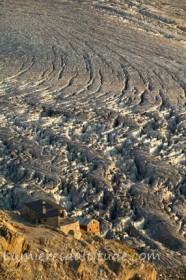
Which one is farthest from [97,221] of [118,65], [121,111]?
[118,65]

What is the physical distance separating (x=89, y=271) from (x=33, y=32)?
146 feet

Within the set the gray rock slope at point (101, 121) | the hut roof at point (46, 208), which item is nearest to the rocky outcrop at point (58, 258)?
the hut roof at point (46, 208)

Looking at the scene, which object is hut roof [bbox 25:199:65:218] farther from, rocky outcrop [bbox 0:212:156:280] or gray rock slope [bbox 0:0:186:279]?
gray rock slope [bbox 0:0:186:279]

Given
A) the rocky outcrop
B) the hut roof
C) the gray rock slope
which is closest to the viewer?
the rocky outcrop

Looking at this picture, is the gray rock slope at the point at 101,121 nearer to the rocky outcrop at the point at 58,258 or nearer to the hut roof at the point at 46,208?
the hut roof at the point at 46,208

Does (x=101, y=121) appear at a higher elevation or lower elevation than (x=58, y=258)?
lower

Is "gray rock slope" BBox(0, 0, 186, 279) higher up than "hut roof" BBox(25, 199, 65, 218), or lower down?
lower down

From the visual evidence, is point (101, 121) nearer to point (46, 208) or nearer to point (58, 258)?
point (46, 208)

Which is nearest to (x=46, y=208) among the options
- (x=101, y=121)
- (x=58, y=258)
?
(x=58, y=258)

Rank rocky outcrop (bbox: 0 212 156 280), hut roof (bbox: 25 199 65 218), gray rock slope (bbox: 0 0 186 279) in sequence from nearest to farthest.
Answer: rocky outcrop (bbox: 0 212 156 280) → hut roof (bbox: 25 199 65 218) → gray rock slope (bbox: 0 0 186 279)

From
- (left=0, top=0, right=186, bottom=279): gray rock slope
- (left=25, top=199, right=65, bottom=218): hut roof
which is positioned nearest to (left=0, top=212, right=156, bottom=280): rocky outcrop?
(left=25, top=199, right=65, bottom=218): hut roof

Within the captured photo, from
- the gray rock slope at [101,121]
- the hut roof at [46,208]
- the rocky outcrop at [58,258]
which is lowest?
the gray rock slope at [101,121]

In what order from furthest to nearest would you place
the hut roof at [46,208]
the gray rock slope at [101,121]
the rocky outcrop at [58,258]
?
1. the gray rock slope at [101,121]
2. the hut roof at [46,208]
3. the rocky outcrop at [58,258]

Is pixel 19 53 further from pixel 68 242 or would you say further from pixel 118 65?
pixel 68 242
